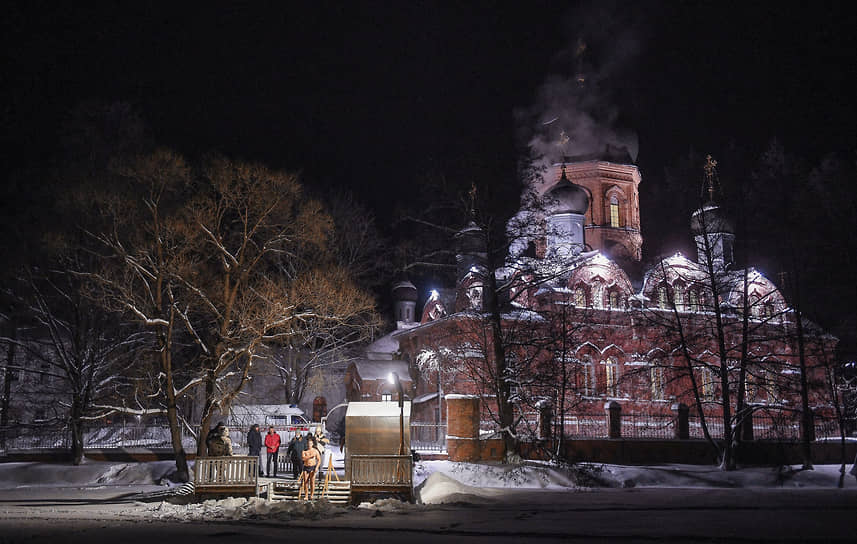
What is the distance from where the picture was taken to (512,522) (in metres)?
12.5

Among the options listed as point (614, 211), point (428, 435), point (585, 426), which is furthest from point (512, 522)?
point (614, 211)

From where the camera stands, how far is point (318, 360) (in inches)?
1368

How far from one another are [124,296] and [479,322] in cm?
1072

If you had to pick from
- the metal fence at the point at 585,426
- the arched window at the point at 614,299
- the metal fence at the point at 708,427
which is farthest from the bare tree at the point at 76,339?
the arched window at the point at 614,299

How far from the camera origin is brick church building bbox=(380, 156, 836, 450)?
75.2 ft

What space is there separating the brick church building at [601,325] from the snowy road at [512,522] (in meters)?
6.80

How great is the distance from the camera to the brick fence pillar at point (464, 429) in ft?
71.3

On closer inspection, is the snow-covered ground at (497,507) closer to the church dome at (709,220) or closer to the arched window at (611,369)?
the church dome at (709,220)

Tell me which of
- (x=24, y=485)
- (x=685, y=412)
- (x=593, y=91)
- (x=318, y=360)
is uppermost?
(x=593, y=91)

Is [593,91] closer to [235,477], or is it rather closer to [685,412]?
[685,412]

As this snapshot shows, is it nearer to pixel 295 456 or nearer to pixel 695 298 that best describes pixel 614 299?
pixel 695 298

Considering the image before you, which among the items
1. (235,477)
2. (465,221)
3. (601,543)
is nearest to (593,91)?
Result: (465,221)

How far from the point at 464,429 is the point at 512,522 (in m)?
9.39

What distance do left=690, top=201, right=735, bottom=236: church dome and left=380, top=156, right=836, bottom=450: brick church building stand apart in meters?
0.11
